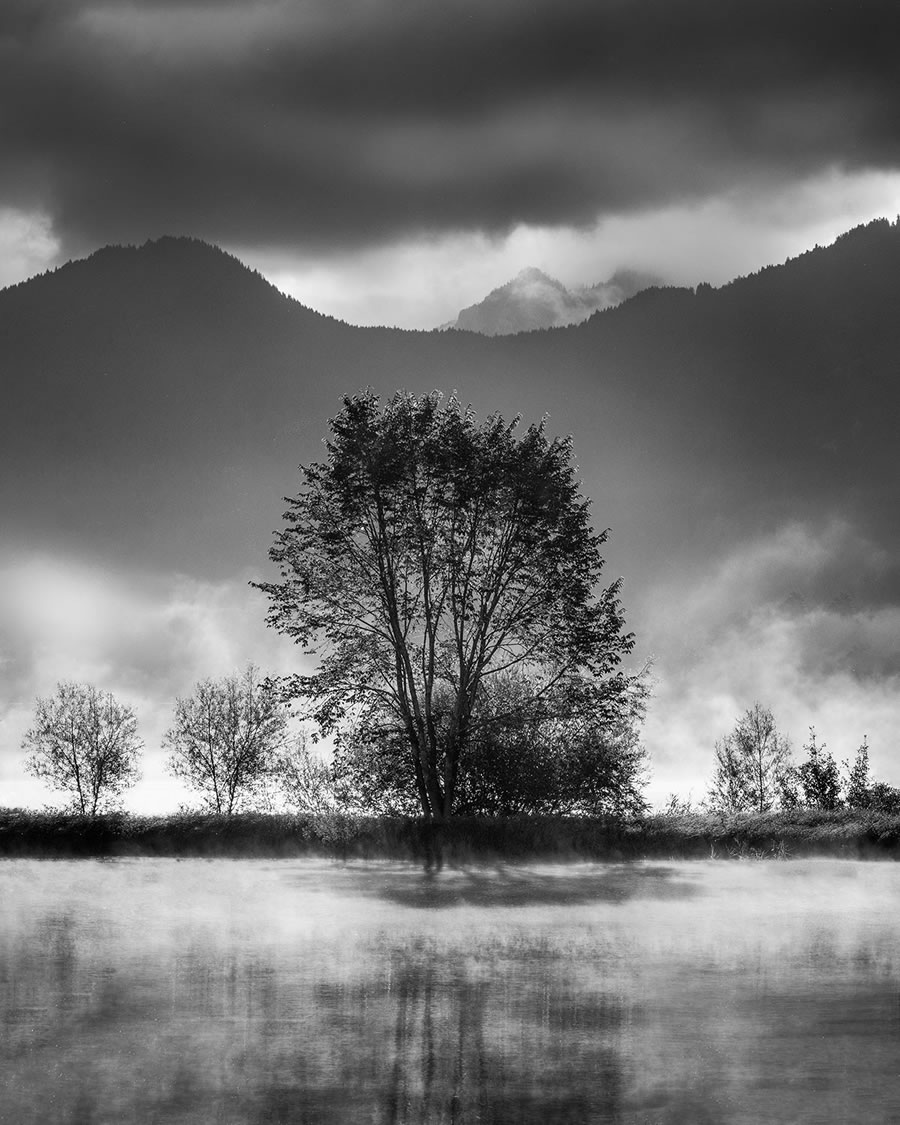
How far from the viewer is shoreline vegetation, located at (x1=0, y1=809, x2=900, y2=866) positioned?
25641mm

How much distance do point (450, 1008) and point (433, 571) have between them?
23.5 metres

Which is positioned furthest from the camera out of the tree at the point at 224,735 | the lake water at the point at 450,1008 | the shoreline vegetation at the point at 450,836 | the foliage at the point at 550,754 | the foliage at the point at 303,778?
the tree at the point at 224,735

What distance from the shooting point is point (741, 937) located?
1474 cm

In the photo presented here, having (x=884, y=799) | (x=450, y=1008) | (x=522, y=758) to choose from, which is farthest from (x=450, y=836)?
(x=450, y=1008)

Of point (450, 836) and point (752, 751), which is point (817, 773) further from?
point (752, 751)

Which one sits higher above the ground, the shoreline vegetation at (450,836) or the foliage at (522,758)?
the foliage at (522,758)

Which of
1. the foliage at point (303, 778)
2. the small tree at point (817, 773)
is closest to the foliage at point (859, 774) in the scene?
the small tree at point (817, 773)

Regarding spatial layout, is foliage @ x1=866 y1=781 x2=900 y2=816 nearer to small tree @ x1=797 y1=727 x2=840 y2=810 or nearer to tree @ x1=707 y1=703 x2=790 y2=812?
small tree @ x1=797 y1=727 x2=840 y2=810

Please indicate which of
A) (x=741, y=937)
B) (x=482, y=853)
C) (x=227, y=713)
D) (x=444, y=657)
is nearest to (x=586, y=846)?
(x=482, y=853)

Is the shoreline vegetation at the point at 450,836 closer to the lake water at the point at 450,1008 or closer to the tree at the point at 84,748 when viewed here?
the lake water at the point at 450,1008

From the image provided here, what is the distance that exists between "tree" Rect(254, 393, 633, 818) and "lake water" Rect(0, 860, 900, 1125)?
14.4 m

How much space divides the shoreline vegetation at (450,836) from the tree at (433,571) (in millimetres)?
5985

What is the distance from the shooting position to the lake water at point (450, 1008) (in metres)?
7.82

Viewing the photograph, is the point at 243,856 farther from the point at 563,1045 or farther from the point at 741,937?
the point at 563,1045
